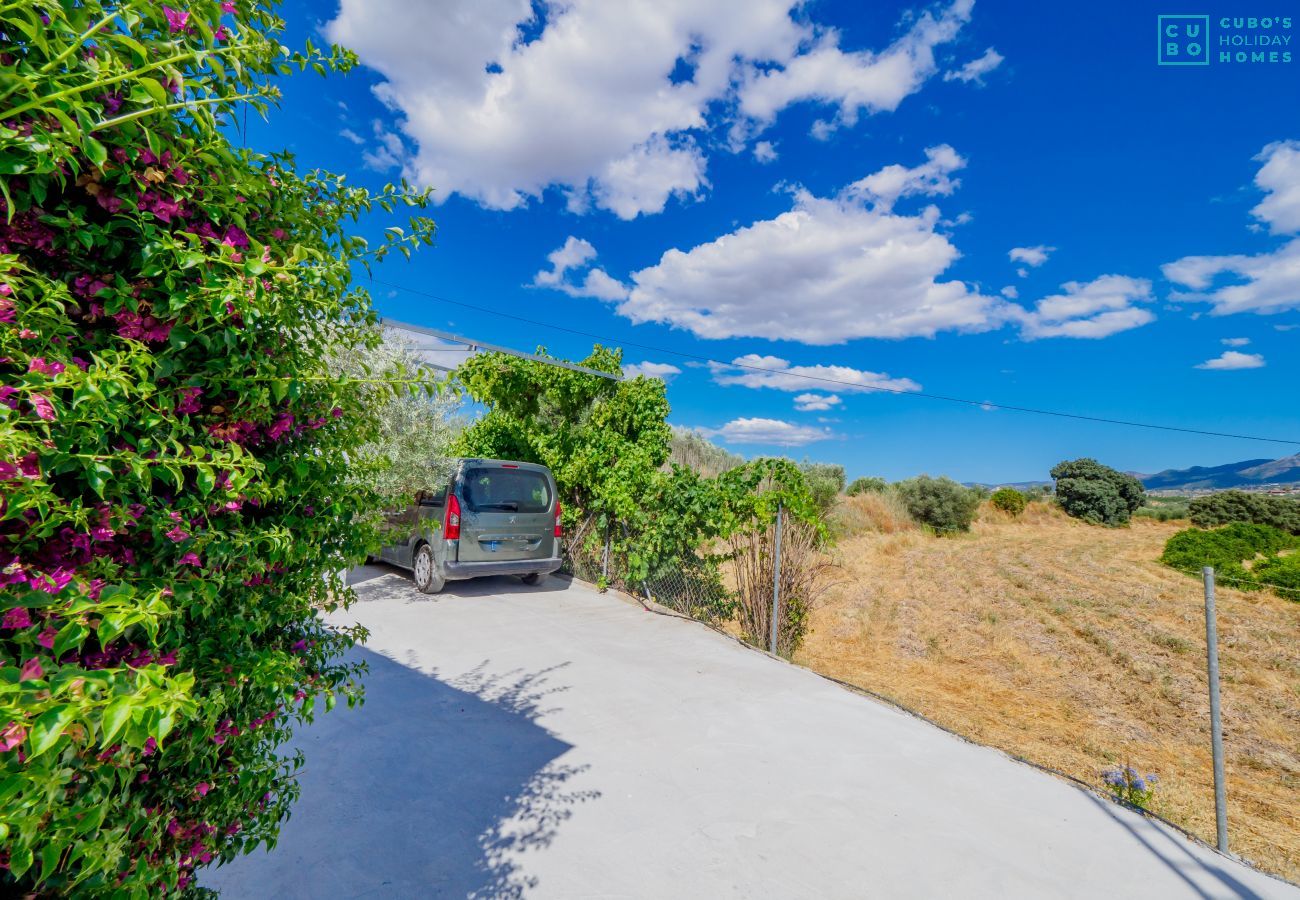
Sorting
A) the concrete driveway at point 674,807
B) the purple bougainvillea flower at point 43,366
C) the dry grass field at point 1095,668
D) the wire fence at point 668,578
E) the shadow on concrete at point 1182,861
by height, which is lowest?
the dry grass field at point 1095,668

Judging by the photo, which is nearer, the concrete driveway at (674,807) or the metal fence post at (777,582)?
the concrete driveway at (674,807)

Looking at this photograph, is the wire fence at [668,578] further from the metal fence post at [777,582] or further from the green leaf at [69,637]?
the green leaf at [69,637]

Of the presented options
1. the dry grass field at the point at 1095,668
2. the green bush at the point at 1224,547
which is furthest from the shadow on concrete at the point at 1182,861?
the green bush at the point at 1224,547

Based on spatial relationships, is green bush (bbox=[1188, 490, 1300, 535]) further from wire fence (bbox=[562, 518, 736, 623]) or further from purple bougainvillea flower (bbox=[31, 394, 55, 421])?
purple bougainvillea flower (bbox=[31, 394, 55, 421])

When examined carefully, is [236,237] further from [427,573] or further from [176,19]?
[427,573]

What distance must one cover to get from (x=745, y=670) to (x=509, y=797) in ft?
8.74

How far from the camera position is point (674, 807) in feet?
9.36

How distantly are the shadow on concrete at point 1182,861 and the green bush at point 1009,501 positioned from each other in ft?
87.1

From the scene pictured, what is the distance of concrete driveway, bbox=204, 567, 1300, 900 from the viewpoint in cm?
238

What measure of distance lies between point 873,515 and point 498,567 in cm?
1736

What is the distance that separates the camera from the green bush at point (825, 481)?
1562 cm

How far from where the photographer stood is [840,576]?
11812mm

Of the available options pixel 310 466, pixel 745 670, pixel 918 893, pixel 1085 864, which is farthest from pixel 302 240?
pixel 745 670

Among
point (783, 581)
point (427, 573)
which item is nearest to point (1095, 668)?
point (783, 581)
